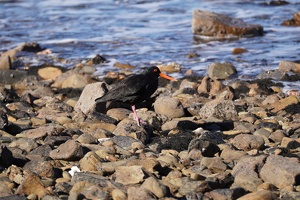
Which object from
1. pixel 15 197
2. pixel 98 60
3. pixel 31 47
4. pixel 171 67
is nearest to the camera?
pixel 15 197

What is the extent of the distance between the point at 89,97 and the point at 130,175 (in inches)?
135

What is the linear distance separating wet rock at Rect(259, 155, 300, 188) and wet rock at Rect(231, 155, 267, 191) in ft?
0.24

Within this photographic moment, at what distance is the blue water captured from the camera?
1357 centimetres

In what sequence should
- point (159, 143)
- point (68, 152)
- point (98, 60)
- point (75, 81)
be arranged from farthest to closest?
point (98, 60) < point (75, 81) < point (159, 143) < point (68, 152)

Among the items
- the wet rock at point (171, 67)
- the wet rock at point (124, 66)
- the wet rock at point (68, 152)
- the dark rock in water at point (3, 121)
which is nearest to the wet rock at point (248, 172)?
the wet rock at point (68, 152)

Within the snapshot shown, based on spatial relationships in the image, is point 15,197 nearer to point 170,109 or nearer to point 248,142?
point 248,142

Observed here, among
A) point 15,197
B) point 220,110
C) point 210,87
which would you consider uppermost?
point 15,197

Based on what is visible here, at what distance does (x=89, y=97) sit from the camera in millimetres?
9312

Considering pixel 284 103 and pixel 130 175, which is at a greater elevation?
pixel 130 175

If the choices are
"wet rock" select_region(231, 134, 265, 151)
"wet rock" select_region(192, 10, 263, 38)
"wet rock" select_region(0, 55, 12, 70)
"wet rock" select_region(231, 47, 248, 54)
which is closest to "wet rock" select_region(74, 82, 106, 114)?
"wet rock" select_region(231, 134, 265, 151)

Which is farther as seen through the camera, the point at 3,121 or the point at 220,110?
the point at 220,110

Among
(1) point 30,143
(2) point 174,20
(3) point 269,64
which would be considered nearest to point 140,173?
(1) point 30,143

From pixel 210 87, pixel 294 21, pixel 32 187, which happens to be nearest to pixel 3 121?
pixel 32 187

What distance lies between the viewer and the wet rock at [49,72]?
12.8m
